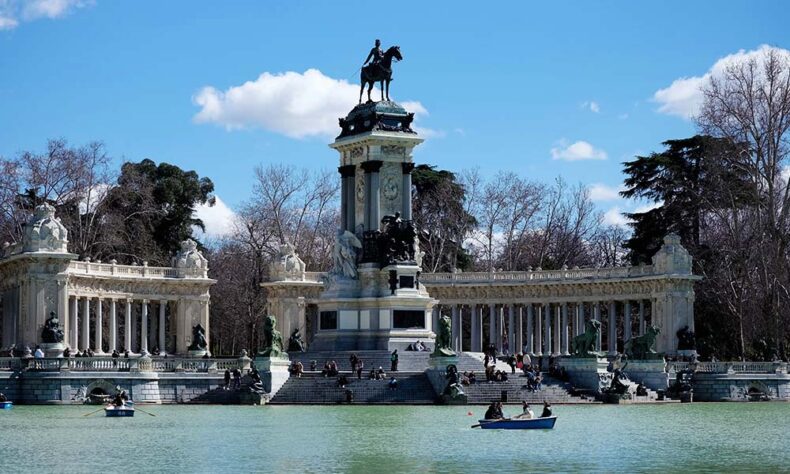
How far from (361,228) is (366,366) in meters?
8.53

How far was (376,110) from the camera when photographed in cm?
8100

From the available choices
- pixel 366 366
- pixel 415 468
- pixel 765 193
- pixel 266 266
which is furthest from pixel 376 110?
pixel 415 468

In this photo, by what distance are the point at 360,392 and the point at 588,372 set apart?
10368 mm

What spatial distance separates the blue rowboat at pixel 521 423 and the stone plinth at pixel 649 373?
24.7 metres

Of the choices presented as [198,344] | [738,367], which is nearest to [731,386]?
[738,367]

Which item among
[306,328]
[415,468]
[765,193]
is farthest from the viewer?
[306,328]

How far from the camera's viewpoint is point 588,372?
72.2m

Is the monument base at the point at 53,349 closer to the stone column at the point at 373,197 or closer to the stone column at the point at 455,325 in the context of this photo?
the stone column at the point at 373,197

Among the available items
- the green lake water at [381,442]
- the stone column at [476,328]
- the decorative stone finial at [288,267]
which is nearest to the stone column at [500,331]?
the stone column at [476,328]

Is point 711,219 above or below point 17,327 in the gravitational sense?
above

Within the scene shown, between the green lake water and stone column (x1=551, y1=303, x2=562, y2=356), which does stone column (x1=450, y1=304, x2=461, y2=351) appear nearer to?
stone column (x1=551, y1=303, x2=562, y2=356)

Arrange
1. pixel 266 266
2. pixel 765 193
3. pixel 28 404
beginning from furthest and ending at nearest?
pixel 266 266 < pixel 765 193 < pixel 28 404

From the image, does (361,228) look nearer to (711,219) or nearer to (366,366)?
(366,366)

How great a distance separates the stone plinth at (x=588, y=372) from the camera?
2830 inches
